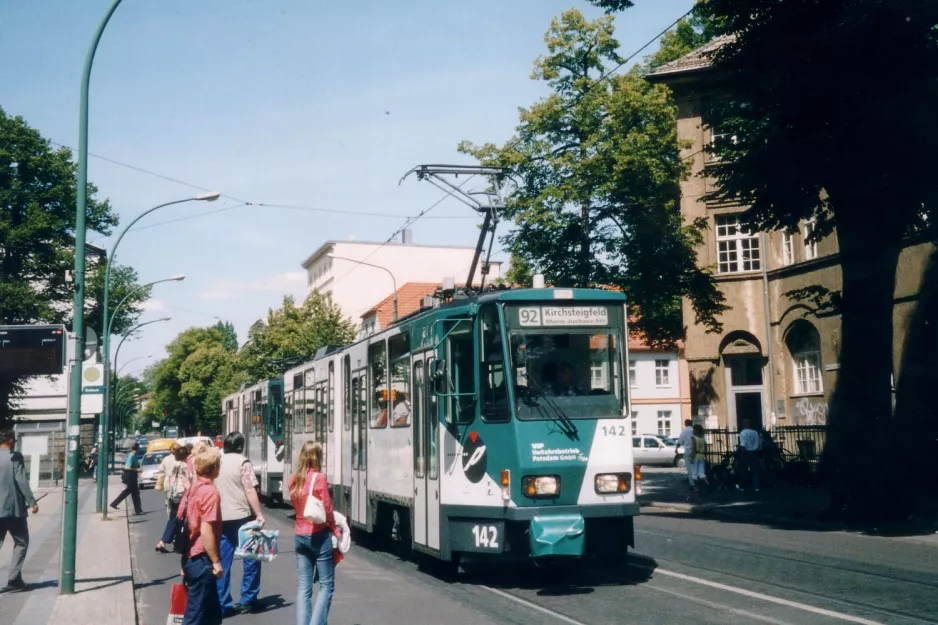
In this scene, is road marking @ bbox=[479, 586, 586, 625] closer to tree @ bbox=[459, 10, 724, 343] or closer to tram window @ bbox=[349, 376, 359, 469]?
tram window @ bbox=[349, 376, 359, 469]

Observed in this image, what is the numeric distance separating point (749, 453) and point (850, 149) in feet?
37.6

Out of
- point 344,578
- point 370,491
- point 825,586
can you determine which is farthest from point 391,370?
point 825,586

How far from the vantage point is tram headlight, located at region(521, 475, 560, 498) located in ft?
36.5

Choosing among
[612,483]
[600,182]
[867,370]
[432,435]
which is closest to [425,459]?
[432,435]

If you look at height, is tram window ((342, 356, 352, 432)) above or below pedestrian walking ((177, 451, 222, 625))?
above

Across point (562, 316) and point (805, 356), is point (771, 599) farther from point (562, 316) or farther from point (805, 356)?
point (805, 356)

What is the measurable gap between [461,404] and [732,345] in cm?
Result: 2256

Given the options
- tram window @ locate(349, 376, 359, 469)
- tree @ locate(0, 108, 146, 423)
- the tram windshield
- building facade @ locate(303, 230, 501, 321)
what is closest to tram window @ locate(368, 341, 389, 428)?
tram window @ locate(349, 376, 359, 469)

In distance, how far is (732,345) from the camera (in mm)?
32719

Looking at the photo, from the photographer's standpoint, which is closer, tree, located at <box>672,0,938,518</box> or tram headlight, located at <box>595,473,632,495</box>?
tram headlight, located at <box>595,473,632,495</box>

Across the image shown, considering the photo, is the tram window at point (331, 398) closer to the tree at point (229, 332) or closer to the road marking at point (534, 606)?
the road marking at point (534, 606)

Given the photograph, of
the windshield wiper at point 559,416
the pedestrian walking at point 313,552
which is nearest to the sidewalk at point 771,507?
the windshield wiper at point 559,416

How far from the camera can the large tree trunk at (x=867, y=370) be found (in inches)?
695

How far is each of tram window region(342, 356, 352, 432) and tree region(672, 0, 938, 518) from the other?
7694 millimetres
